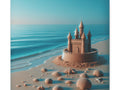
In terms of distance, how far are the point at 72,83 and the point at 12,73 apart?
12.6 ft

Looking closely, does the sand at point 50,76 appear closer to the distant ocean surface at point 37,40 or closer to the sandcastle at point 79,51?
the distant ocean surface at point 37,40

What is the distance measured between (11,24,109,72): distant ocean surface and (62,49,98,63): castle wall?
2.82 ft

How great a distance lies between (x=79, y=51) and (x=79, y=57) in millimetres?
940

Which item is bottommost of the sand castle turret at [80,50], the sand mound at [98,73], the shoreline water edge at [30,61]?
the sand mound at [98,73]

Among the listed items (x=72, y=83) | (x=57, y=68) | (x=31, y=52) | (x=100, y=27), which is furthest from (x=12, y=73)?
(x=100, y=27)

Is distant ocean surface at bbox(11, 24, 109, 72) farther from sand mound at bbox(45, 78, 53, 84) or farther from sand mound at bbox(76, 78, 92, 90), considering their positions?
sand mound at bbox(76, 78, 92, 90)

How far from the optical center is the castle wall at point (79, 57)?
11.6 m

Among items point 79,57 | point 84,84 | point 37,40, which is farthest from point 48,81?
point 79,57

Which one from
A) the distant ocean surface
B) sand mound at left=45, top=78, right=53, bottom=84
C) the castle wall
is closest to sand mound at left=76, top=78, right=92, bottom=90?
sand mound at left=45, top=78, right=53, bottom=84

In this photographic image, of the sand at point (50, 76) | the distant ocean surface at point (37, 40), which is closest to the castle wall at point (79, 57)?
the distant ocean surface at point (37, 40)

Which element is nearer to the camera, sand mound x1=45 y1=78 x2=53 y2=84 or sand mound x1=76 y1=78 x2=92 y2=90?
sand mound x1=76 y1=78 x2=92 y2=90

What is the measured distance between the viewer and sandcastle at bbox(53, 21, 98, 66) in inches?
458

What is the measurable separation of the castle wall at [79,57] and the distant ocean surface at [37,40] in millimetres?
859

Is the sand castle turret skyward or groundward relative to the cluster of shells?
skyward
